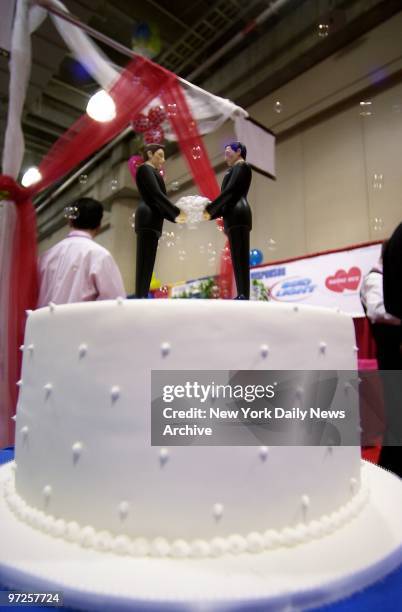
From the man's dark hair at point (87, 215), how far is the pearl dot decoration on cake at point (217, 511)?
5.88 ft

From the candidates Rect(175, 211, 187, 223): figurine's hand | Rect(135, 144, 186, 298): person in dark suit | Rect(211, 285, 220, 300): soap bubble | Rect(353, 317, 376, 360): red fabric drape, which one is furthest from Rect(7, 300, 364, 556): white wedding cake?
Rect(353, 317, 376, 360): red fabric drape

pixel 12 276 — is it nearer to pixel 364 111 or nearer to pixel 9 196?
pixel 9 196

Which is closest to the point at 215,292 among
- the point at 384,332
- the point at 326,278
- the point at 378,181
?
the point at 384,332

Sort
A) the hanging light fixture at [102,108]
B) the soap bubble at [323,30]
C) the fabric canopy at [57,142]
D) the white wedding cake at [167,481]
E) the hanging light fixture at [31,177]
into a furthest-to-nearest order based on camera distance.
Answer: the soap bubble at [323,30], the hanging light fixture at [102,108], the hanging light fixture at [31,177], the fabric canopy at [57,142], the white wedding cake at [167,481]

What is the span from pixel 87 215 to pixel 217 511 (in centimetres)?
180

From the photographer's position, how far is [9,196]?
7.64 ft

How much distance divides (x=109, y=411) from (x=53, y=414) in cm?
17

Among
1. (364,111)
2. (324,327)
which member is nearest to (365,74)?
(364,111)

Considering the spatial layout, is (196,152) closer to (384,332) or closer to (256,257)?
(384,332)

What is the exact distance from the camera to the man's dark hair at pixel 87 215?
2.19 metres

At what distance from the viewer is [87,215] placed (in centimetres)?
219

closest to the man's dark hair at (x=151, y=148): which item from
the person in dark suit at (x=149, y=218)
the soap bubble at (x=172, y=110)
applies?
the person in dark suit at (x=149, y=218)

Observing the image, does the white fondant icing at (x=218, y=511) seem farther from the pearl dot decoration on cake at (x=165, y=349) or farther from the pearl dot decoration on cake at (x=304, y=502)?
the pearl dot decoration on cake at (x=165, y=349)

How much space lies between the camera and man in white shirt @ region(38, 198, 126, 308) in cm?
201
